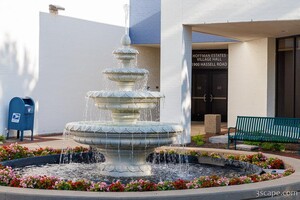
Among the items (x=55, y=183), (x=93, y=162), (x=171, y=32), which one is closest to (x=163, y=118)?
(x=171, y=32)

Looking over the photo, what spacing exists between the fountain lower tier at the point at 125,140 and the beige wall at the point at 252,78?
10.7m

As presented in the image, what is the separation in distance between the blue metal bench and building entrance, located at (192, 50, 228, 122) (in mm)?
11787

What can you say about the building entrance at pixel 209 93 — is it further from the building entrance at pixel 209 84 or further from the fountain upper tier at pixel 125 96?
the fountain upper tier at pixel 125 96

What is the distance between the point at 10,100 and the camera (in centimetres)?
1853

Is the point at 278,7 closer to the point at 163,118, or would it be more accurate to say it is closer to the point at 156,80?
the point at 163,118

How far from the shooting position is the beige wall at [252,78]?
802 inches

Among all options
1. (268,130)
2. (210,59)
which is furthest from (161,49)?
(210,59)

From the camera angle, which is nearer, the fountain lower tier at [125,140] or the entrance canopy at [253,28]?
the fountain lower tier at [125,140]

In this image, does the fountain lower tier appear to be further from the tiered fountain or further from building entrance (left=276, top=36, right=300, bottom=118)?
building entrance (left=276, top=36, right=300, bottom=118)

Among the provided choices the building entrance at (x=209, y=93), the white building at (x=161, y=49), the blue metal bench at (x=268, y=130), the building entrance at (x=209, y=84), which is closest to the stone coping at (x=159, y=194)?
the blue metal bench at (x=268, y=130)

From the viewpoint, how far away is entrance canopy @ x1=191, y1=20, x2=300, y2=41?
16406 millimetres

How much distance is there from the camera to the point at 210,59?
27875 millimetres

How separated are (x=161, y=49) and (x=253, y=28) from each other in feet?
9.66

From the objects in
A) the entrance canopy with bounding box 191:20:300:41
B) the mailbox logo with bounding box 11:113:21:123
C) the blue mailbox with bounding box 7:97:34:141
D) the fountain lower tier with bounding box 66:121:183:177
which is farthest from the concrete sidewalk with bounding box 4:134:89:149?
the fountain lower tier with bounding box 66:121:183:177
